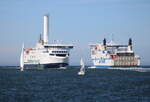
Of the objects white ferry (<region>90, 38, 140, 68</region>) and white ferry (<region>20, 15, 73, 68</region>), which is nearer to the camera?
white ferry (<region>20, 15, 73, 68</region>)

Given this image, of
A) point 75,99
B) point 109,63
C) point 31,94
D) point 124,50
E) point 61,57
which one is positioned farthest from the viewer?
point 124,50

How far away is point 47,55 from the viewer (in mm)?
163625

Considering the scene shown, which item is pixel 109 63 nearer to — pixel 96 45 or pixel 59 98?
pixel 96 45

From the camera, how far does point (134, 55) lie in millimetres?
191125

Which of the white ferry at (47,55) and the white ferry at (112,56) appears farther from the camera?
the white ferry at (112,56)

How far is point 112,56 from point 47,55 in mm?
30734

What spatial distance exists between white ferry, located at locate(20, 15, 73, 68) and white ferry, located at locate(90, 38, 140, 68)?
1992 cm

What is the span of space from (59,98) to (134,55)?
137 m

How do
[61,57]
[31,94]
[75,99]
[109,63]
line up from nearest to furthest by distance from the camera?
[75,99]
[31,94]
[61,57]
[109,63]

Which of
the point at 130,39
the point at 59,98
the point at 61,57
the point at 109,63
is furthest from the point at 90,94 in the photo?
the point at 130,39

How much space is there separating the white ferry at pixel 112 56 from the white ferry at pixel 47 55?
65.3 ft

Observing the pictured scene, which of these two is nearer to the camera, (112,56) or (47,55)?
(47,55)

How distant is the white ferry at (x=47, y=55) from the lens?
16035cm

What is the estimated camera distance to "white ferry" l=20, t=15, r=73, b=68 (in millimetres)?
160350
